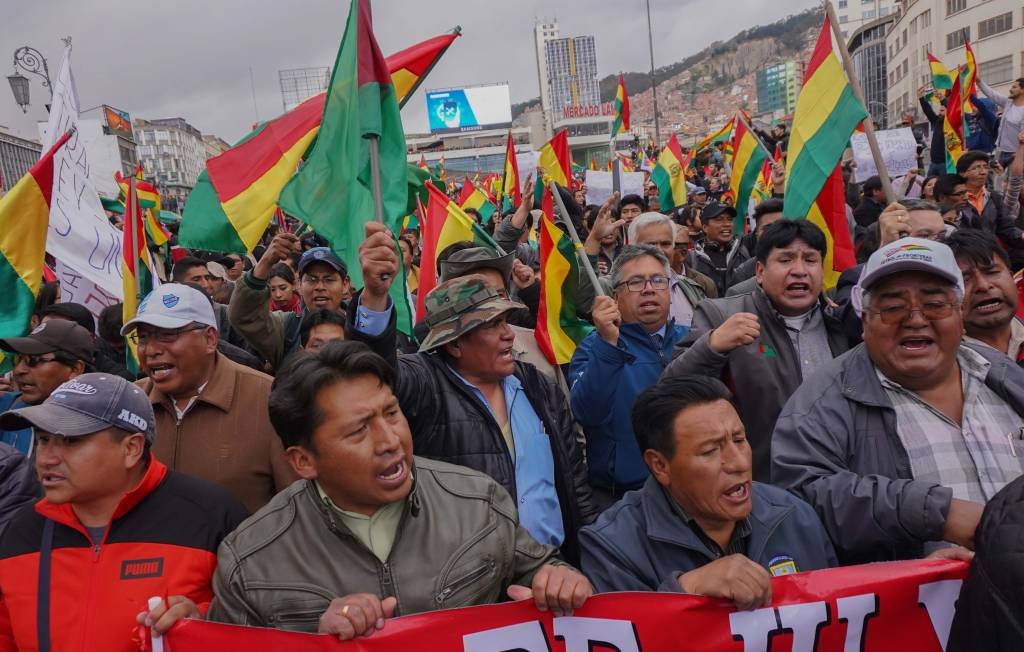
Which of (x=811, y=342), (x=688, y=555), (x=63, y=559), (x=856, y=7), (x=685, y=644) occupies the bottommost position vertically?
(x=685, y=644)

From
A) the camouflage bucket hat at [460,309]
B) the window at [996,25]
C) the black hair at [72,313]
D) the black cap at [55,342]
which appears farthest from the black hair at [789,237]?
the window at [996,25]

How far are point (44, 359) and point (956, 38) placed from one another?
54.9 metres

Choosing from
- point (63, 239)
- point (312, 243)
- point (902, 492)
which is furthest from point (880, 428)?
point (312, 243)

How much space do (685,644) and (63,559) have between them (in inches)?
72.5

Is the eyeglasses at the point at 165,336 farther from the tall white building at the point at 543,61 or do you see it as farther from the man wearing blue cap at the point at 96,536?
the tall white building at the point at 543,61

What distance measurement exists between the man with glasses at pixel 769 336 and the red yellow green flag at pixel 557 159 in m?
5.56

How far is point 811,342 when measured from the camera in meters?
3.34

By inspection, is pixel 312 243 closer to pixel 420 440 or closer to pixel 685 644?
pixel 420 440

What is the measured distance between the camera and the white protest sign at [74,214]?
4.85 meters

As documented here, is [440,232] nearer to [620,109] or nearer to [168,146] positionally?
[620,109]

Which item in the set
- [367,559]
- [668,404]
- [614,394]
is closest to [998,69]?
[614,394]

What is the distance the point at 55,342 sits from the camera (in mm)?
3633

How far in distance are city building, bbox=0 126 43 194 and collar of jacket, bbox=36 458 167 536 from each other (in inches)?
1516

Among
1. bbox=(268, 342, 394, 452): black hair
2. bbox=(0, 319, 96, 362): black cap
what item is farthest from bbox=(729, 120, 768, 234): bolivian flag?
bbox=(268, 342, 394, 452): black hair
